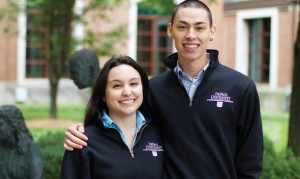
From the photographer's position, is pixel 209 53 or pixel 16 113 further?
pixel 16 113

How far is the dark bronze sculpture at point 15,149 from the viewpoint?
4926 millimetres

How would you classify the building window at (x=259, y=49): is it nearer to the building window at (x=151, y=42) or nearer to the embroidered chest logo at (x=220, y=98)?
the building window at (x=151, y=42)

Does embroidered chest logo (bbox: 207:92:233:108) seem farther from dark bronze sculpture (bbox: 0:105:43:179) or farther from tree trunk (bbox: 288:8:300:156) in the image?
tree trunk (bbox: 288:8:300:156)

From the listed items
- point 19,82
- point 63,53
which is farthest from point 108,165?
point 19,82

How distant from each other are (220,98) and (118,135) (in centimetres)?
52

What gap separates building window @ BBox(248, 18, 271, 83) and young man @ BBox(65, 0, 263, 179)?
1920 centimetres

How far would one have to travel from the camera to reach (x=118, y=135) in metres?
2.56

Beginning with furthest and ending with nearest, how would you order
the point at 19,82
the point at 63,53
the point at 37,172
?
the point at 19,82, the point at 63,53, the point at 37,172

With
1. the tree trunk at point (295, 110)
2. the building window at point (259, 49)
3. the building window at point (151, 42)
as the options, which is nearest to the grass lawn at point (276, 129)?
the tree trunk at point (295, 110)

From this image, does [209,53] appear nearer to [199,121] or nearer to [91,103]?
[199,121]

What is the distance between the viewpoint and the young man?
2.61 metres

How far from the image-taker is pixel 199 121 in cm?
262

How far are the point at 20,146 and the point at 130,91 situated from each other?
8.97ft

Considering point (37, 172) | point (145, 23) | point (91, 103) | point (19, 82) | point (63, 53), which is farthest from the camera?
point (145, 23)
